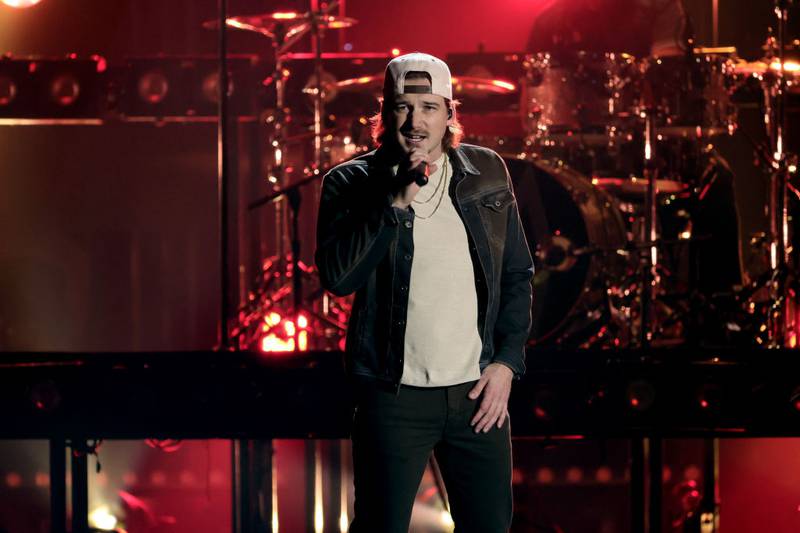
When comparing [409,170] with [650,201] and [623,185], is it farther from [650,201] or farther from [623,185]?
[623,185]

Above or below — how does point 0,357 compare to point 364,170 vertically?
below

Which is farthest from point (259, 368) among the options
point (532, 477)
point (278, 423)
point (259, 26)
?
point (259, 26)

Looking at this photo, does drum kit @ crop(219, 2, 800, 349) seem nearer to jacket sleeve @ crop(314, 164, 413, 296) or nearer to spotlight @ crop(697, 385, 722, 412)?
spotlight @ crop(697, 385, 722, 412)

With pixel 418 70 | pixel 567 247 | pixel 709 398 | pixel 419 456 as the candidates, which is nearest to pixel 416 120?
pixel 418 70

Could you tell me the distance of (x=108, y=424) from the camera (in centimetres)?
429

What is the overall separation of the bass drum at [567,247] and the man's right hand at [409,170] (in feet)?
12.4

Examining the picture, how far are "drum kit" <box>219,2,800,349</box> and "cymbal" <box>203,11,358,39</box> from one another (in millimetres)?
12

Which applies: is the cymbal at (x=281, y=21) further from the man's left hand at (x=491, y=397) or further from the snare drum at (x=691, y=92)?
the man's left hand at (x=491, y=397)

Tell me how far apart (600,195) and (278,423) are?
2593 mm

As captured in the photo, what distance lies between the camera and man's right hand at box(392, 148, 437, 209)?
7.25 feet

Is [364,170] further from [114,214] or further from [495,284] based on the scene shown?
[114,214]

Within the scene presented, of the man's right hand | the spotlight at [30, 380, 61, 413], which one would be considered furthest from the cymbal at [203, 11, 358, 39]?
the man's right hand

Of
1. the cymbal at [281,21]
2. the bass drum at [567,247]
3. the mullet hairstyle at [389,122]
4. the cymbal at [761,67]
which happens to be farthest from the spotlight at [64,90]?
the mullet hairstyle at [389,122]

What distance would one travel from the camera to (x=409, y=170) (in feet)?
7.25
